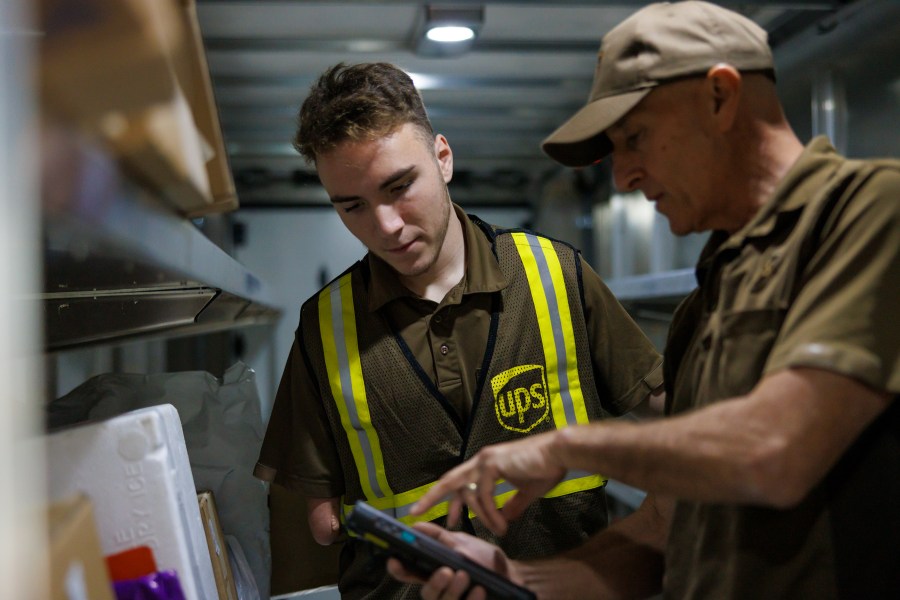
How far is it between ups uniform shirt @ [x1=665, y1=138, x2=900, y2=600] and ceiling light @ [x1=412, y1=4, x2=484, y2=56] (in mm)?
1775

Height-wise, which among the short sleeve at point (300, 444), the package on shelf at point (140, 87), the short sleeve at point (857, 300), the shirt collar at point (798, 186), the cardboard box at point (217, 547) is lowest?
the cardboard box at point (217, 547)

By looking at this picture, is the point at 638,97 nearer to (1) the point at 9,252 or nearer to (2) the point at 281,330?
(1) the point at 9,252

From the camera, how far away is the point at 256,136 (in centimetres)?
433

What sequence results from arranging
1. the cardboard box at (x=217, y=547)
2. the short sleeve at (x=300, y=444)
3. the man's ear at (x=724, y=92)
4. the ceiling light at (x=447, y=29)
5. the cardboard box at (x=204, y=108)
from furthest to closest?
the ceiling light at (x=447, y=29)
the short sleeve at (x=300, y=444)
the cardboard box at (x=217, y=547)
the man's ear at (x=724, y=92)
the cardboard box at (x=204, y=108)

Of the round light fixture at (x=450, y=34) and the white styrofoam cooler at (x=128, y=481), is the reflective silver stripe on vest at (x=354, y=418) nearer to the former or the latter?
the white styrofoam cooler at (x=128, y=481)

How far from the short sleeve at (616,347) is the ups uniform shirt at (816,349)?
517mm

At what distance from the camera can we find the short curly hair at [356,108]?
141 cm

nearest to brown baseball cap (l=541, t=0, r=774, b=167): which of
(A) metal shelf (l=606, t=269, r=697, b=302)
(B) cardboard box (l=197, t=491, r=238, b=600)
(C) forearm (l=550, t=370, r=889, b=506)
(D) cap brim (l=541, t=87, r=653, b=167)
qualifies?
(D) cap brim (l=541, t=87, r=653, b=167)

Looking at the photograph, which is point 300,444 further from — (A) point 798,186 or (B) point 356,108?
(A) point 798,186

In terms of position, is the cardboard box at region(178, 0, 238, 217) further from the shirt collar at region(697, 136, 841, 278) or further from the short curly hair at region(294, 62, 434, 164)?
the shirt collar at region(697, 136, 841, 278)

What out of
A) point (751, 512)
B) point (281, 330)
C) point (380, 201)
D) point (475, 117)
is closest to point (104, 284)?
point (380, 201)

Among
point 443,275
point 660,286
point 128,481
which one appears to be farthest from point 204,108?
point 660,286

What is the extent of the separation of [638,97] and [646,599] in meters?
0.76

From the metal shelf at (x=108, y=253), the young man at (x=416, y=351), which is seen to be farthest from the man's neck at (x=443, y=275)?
the metal shelf at (x=108, y=253)
